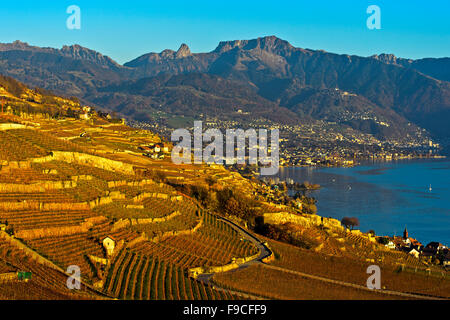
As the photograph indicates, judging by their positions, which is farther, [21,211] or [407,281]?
[407,281]

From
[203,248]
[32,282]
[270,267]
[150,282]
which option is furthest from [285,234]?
[32,282]

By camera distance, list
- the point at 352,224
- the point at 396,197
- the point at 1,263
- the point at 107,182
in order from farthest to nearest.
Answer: the point at 396,197, the point at 352,224, the point at 107,182, the point at 1,263

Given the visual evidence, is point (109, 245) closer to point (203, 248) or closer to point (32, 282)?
point (32, 282)

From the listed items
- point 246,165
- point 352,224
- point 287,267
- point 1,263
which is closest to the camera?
point 1,263

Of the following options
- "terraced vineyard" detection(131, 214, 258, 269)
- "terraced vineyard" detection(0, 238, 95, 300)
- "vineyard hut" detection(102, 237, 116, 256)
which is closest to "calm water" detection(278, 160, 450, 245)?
"terraced vineyard" detection(131, 214, 258, 269)

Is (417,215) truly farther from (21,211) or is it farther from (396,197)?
(21,211)

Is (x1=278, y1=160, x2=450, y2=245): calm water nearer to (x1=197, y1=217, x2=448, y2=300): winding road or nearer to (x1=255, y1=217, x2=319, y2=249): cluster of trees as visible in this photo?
(x1=255, y1=217, x2=319, y2=249): cluster of trees

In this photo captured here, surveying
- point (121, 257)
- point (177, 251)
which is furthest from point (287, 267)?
point (121, 257)
